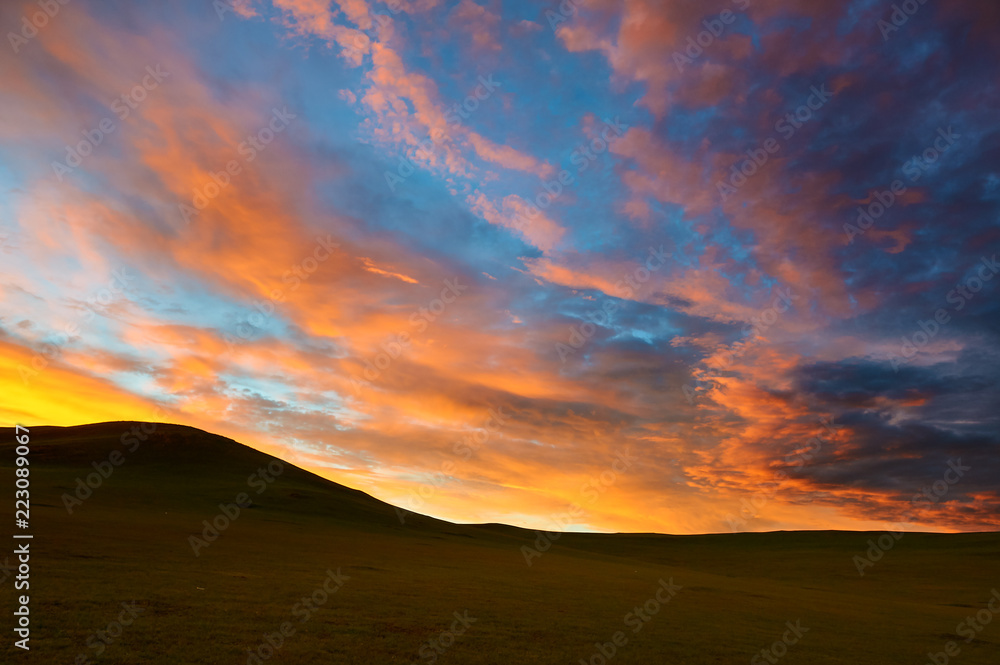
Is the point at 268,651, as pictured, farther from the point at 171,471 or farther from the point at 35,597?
the point at 171,471

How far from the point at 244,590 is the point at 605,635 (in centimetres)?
1401

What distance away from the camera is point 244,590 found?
854 inches

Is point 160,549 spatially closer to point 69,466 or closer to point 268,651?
point 268,651

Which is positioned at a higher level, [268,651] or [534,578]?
[534,578]

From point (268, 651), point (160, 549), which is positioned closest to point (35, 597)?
point (268, 651)

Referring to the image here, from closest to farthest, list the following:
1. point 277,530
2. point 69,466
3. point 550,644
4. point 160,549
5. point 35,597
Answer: point 35,597, point 550,644, point 160,549, point 277,530, point 69,466

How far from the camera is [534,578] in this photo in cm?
3753

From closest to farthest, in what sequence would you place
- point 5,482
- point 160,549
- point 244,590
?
point 244,590 < point 160,549 < point 5,482

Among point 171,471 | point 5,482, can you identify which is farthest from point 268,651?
point 171,471

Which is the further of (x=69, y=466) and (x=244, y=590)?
(x=69, y=466)

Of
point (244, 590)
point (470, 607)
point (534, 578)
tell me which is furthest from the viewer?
point (534, 578)

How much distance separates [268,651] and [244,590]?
8715 millimetres

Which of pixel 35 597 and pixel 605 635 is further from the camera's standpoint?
pixel 605 635

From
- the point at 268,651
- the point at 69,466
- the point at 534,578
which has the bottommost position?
the point at 268,651
